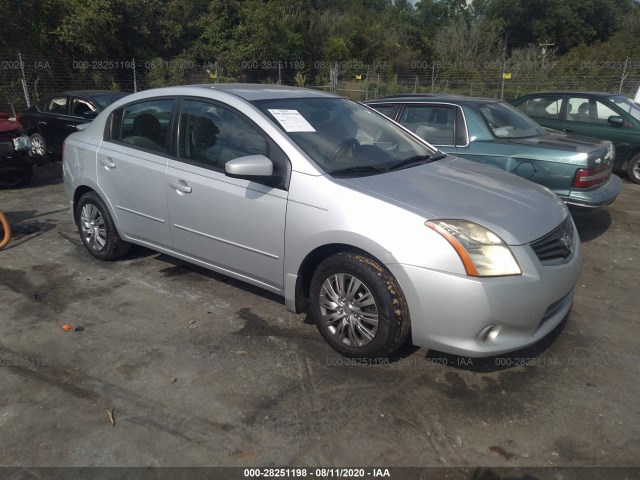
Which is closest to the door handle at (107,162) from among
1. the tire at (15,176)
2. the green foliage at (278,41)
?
the tire at (15,176)

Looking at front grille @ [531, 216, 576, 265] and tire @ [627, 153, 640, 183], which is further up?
front grille @ [531, 216, 576, 265]

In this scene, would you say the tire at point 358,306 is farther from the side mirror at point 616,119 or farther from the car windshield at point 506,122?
the side mirror at point 616,119

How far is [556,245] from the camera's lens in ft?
10.6

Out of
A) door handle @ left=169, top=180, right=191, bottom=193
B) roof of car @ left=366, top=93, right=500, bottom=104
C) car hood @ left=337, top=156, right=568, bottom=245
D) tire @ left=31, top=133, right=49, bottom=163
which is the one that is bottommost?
tire @ left=31, top=133, right=49, bottom=163

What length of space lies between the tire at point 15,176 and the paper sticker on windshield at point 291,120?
5.86 metres

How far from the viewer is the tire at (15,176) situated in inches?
306

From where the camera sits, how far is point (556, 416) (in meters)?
2.85

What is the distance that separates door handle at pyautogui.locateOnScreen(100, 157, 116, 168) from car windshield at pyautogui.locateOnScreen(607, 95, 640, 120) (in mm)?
8197

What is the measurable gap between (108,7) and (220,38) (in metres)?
9.33

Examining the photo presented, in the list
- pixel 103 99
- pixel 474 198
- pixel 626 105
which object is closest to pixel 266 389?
pixel 474 198

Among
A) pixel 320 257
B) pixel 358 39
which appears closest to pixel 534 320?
pixel 320 257

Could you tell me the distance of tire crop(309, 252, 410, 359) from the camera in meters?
3.04

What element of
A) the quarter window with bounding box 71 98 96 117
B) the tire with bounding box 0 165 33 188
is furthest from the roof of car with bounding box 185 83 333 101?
the quarter window with bounding box 71 98 96 117

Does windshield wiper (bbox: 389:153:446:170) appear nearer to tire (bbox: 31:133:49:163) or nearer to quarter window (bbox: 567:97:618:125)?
quarter window (bbox: 567:97:618:125)
